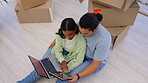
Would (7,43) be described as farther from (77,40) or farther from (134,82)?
(134,82)

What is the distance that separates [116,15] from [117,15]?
0.01m

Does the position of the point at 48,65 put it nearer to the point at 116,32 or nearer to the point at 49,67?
the point at 49,67

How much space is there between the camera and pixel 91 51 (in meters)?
1.24

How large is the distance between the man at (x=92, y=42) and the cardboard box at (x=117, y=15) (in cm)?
42

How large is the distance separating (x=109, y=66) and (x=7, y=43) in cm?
132

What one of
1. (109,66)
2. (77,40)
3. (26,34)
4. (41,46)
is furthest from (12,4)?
(109,66)

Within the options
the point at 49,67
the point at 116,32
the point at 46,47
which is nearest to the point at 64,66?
the point at 49,67

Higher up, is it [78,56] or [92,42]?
[92,42]

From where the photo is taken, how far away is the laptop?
47.0 inches

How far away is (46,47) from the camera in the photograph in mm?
1779

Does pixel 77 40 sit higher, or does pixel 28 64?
pixel 77 40

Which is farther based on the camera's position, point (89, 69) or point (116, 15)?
point (116, 15)

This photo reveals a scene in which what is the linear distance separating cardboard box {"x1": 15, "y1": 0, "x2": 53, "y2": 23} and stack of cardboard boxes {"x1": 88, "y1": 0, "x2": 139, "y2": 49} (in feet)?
2.15

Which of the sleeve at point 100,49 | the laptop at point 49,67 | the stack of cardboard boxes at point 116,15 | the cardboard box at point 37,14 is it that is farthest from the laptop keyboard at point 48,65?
the cardboard box at point 37,14
